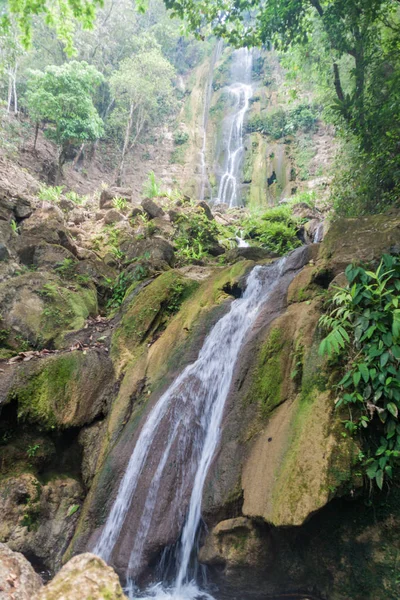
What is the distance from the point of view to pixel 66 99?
16.3m

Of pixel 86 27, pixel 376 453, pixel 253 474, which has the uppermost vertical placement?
pixel 86 27

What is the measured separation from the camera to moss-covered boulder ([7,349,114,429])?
5336mm

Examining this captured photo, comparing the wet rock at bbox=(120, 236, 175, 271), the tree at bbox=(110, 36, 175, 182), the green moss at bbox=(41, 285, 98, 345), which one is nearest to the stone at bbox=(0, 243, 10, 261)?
the green moss at bbox=(41, 285, 98, 345)

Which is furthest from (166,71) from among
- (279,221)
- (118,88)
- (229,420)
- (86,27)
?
(229,420)

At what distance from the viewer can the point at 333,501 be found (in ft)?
10.3

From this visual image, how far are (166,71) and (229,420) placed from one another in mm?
24878

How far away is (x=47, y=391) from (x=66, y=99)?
15582 mm

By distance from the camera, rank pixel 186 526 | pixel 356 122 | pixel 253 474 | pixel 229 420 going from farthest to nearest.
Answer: pixel 356 122 → pixel 229 420 → pixel 186 526 → pixel 253 474

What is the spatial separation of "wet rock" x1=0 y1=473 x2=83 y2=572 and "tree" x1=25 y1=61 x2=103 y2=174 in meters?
16.2

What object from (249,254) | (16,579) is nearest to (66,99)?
(249,254)

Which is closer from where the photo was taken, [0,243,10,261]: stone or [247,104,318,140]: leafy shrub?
[0,243,10,261]: stone

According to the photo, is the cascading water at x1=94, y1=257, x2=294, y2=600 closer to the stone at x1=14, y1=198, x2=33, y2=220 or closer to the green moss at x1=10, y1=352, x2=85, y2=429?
the green moss at x1=10, y1=352, x2=85, y2=429

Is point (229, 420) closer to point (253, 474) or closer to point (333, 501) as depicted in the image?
point (253, 474)

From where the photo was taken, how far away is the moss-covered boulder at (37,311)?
22.2 feet
